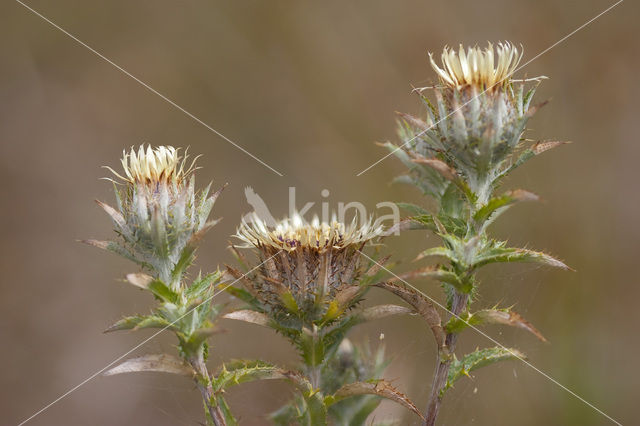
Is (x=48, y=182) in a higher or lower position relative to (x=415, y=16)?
lower

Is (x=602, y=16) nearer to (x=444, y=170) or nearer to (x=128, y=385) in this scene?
(x=444, y=170)

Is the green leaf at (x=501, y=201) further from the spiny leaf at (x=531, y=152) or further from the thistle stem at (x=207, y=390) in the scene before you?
the thistle stem at (x=207, y=390)

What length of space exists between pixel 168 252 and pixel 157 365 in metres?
0.41

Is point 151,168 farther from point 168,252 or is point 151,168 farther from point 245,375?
point 245,375

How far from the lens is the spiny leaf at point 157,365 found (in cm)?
214

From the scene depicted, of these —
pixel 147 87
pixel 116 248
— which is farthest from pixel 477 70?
pixel 147 87

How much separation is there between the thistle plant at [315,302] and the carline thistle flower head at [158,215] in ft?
0.74

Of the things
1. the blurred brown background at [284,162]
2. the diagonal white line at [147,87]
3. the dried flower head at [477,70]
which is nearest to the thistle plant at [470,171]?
the dried flower head at [477,70]

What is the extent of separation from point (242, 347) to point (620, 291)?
2936 millimetres

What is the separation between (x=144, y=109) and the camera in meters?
5.23

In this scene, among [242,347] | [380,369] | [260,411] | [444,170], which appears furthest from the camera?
[242,347]

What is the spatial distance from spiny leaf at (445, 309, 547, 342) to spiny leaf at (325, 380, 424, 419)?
0.96ft

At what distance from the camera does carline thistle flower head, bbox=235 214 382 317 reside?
7.59 ft

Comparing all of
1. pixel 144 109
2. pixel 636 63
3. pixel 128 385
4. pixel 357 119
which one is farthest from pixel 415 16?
pixel 128 385
